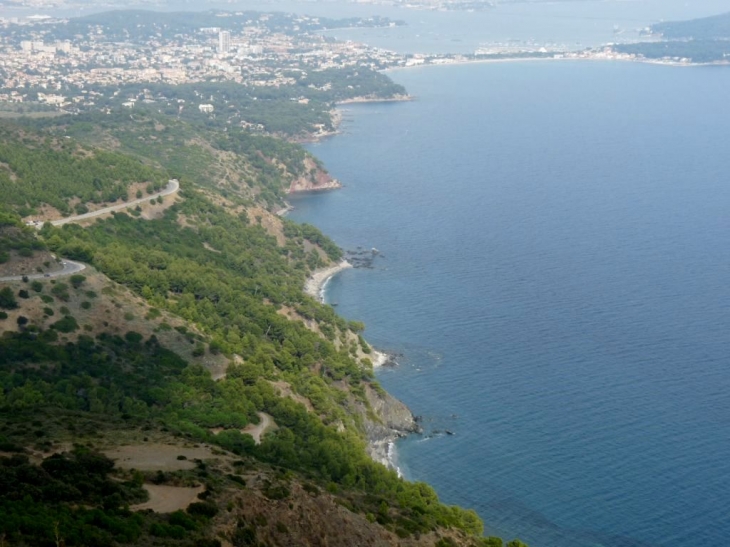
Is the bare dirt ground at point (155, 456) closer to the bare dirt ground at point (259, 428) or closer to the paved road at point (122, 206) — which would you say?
the bare dirt ground at point (259, 428)

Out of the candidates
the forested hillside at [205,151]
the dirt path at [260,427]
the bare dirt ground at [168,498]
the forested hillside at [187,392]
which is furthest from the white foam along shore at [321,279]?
the bare dirt ground at [168,498]

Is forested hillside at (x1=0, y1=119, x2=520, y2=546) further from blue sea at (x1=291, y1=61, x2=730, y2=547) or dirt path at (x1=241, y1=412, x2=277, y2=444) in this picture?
blue sea at (x1=291, y1=61, x2=730, y2=547)

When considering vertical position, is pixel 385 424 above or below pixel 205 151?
above

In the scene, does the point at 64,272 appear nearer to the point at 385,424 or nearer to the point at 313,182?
the point at 385,424

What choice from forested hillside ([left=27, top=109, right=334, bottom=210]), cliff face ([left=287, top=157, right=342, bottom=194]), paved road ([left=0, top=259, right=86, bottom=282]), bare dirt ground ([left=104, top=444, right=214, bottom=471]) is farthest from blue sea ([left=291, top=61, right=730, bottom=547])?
paved road ([left=0, top=259, right=86, bottom=282])

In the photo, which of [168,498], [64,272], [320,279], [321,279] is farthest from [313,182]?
[168,498]
